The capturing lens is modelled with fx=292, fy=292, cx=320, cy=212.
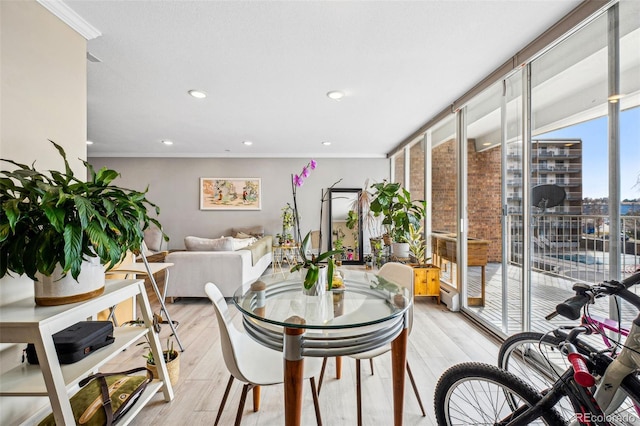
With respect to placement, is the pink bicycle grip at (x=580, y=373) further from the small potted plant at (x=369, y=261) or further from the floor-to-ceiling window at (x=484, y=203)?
the small potted plant at (x=369, y=261)

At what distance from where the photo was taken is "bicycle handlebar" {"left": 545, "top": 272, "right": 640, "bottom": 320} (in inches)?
40.5

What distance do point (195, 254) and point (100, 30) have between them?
254cm

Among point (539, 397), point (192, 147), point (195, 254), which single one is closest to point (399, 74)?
point (539, 397)

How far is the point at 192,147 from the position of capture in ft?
18.7

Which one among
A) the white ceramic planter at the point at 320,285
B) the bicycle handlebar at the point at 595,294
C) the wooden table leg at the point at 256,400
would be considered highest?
the bicycle handlebar at the point at 595,294

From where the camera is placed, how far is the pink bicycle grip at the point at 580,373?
0.92m

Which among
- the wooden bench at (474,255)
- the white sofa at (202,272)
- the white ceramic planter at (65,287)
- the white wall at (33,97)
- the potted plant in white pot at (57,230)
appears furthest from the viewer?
the white sofa at (202,272)

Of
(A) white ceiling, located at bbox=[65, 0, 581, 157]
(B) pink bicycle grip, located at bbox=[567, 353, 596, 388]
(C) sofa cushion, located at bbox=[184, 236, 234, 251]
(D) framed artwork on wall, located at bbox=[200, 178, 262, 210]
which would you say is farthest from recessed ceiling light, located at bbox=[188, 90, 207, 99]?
(D) framed artwork on wall, located at bbox=[200, 178, 262, 210]

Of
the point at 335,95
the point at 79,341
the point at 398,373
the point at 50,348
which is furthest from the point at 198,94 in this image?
the point at 398,373

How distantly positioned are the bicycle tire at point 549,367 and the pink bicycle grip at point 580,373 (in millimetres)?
82

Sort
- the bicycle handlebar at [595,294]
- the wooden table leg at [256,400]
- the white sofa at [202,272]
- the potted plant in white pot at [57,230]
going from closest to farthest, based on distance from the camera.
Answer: the bicycle handlebar at [595,294] < the potted plant in white pot at [57,230] < the wooden table leg at [256,400] < the white sofa at [202,272]

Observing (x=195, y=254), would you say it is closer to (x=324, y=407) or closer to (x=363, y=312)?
(x=324, y=407)

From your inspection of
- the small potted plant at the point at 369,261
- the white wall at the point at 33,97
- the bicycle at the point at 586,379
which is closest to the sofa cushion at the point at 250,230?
the small potted plant at the point at 369,261

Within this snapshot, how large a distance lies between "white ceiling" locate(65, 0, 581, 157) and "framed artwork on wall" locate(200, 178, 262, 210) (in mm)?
2364
